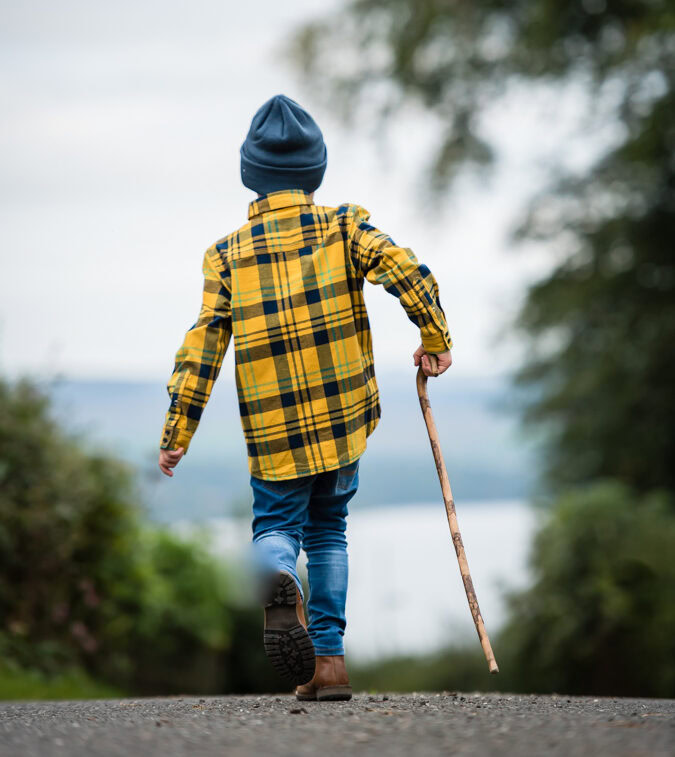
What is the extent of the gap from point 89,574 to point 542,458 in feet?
18.9

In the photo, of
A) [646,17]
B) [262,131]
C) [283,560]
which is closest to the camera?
[283,560]

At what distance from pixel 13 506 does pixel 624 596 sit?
15.0ft

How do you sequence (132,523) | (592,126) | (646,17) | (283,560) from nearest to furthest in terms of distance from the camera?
(283,560) < (132,523) < (646,17) < (592,126)

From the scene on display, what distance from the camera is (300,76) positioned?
10781mm

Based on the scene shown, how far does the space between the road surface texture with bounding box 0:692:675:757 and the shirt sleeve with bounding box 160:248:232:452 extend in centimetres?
87

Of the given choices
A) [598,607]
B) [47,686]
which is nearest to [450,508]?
[47,686]

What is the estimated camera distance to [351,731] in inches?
95.6

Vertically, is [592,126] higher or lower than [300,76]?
lower

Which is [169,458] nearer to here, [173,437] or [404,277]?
[173,437]

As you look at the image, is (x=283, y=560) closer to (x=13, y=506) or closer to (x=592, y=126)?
(x=13, y=506)

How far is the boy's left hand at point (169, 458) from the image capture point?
131 inches

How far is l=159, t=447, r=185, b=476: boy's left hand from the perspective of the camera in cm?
333

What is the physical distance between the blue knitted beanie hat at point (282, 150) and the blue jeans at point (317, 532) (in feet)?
3.19

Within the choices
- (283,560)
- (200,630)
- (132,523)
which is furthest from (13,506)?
(283,560)
